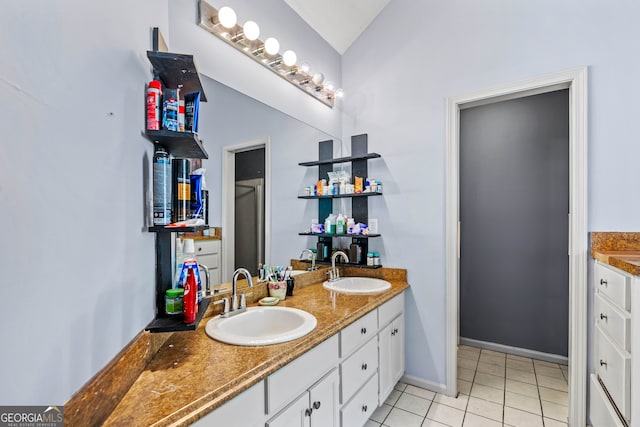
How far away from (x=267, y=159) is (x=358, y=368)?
4.21 ft

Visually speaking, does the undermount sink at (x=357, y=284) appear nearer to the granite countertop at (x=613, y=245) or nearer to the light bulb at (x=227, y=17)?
the granite countertop at (x=613, y=245)

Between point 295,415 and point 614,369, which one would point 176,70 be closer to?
point 295,415

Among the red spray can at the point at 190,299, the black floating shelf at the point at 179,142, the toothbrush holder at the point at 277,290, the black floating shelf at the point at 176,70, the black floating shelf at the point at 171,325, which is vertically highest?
the black floating shelf at the point at 176,70

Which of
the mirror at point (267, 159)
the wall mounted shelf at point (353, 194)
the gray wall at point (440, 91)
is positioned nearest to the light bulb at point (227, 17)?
the mirror at point (267, 159)

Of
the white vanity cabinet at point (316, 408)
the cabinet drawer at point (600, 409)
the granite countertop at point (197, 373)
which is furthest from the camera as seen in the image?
the cabinet drawer at point (600, 409)

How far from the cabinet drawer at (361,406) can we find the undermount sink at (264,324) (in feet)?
1.63

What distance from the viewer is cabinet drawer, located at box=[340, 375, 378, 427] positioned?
150 centimetres

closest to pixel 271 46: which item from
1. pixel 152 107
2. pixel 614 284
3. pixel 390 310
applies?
pixel 152 107

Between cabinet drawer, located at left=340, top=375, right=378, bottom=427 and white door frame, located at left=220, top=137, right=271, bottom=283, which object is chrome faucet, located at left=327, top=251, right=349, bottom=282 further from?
white door frame, located at left=220, top=137, right=271, bottom=283

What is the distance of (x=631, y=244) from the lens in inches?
67.3

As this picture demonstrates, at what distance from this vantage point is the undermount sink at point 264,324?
1235 millimetres

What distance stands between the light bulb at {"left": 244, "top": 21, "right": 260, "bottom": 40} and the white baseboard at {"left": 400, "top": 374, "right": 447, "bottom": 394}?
255 cm

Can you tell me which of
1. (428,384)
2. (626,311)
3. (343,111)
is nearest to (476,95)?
(343,111)

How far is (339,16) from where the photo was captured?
2396mm
